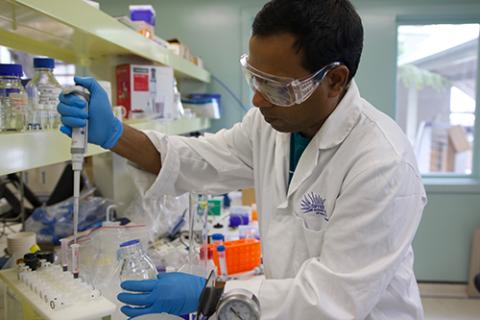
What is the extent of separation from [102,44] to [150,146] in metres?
0.52

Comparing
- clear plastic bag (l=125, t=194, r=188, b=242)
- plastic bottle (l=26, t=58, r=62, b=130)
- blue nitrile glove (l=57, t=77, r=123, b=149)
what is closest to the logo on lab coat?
blue nitrile glove (l=57, t=77, r=123, b=149)

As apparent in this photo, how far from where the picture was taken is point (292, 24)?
1.05 m

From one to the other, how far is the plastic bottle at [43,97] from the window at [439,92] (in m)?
3.33

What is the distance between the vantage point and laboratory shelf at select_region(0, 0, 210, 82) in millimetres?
1057

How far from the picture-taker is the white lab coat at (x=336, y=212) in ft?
3.33

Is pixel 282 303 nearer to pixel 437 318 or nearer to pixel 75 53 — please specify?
pixel 75 53

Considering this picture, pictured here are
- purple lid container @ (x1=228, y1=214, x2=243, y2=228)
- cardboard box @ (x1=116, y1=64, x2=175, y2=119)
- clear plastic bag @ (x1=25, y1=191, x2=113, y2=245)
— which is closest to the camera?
clear plastic bag @ (x1=25, y1=191, x2=113, y2=245)

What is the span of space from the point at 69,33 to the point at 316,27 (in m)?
0.90

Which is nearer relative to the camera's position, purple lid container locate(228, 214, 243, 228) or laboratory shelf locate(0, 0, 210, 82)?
laboratory shelf locate(0, 0, 210, 82)

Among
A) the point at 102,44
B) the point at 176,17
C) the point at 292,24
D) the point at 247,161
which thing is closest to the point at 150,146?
the point at 247,161

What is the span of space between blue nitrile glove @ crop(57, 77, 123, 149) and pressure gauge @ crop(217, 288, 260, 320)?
0.54m

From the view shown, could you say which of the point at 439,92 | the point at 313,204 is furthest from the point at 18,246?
the point at 439,92

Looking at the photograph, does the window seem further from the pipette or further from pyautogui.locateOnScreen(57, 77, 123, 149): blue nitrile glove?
the pipette

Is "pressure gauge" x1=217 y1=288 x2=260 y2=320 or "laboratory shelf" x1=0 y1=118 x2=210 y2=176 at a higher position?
"laboratory shelf" x1=0 y1=118 x2=210 y2=176
